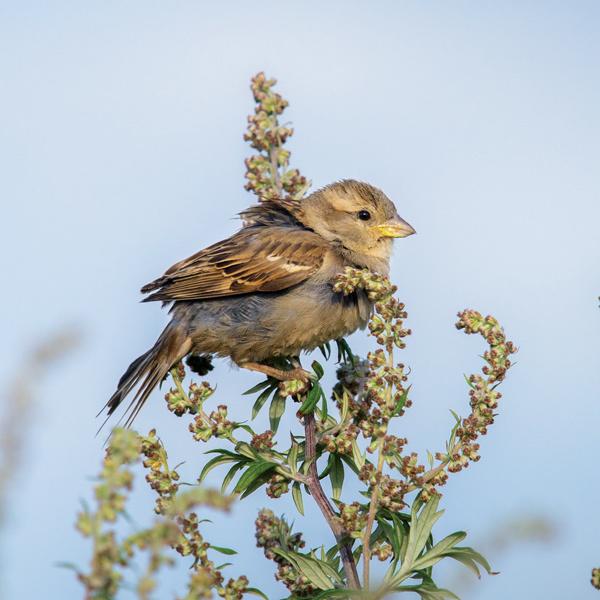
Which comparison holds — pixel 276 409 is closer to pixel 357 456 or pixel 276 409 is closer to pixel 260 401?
pixel 260 401

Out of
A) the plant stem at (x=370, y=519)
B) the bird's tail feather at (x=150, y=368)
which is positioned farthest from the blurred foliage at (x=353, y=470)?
the bird's tail feather at (x=150, y=368)

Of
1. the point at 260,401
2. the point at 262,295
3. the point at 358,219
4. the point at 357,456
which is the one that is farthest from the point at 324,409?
the point at 358,219

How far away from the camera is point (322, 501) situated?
2.75 m

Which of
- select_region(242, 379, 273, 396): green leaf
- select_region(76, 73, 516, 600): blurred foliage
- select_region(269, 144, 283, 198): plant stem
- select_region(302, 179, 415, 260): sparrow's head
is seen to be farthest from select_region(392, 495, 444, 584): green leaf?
select_region(302, 179, 415, 260): sparrow's head

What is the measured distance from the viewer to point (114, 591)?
3.01 feet

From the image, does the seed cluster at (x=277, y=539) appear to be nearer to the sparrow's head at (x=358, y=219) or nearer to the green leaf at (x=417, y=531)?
the green leaf at (x=417, y=531)

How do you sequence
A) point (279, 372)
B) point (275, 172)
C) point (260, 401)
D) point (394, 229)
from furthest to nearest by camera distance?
point (394, 229) → point (279, 372) → point (275, 172) → point (260, 401)

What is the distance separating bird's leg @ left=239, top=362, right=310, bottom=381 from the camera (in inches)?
146

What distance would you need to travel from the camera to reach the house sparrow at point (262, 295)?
437 cm

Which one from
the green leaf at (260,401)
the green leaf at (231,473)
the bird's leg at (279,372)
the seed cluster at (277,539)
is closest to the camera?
the seed cluster at (277,539)

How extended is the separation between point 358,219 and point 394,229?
20 centimetres

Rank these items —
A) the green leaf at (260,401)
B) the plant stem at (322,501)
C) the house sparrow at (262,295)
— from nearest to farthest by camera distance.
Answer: the plant stem at (322,501)
the green leaf at (260,401)
the house sparrow at (262,295)

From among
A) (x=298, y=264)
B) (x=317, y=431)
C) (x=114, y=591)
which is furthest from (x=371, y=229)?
(x=114, y=591)

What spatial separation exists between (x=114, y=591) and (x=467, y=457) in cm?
173
